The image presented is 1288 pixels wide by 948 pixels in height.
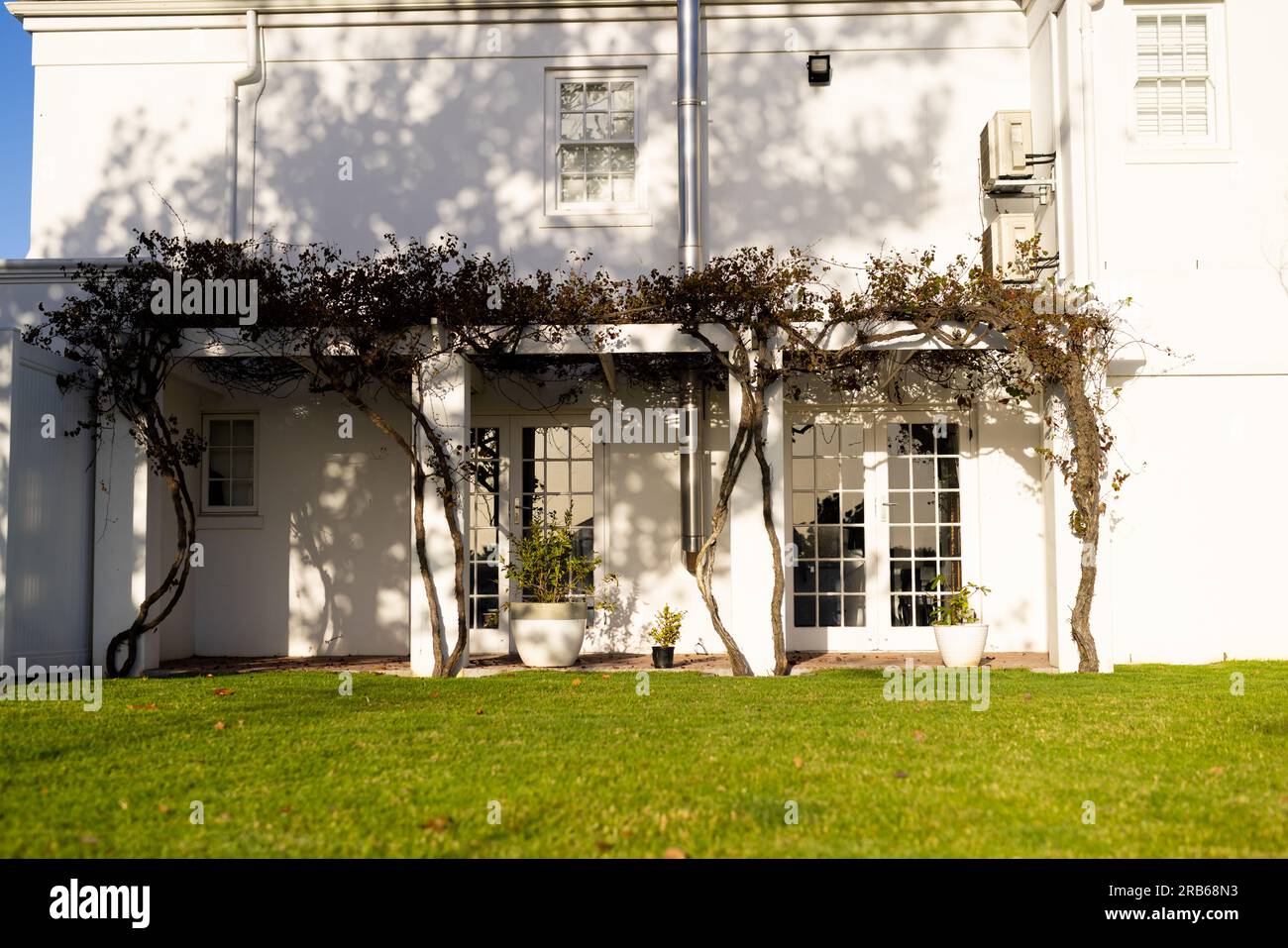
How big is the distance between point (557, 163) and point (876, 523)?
458cm

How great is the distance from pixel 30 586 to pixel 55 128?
16.0 feet

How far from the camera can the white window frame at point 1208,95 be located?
10.5m

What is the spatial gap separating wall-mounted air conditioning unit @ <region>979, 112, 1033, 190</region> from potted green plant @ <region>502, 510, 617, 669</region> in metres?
4.91

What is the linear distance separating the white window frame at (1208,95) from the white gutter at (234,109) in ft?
25.9

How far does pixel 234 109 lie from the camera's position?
37.6ft

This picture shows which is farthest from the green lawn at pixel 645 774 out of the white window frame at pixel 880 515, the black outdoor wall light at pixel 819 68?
the black outdoor wall light at pixel 819 68

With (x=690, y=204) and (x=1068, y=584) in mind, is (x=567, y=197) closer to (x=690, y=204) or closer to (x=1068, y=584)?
(x=690, y=204)

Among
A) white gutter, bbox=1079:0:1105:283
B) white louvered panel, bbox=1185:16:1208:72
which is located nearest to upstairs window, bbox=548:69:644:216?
white gutter, bbox=1079:0:1105:283

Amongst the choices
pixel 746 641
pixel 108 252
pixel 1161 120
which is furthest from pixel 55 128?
pixel 1161 120

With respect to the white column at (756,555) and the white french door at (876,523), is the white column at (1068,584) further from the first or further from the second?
the white column at (756,555)

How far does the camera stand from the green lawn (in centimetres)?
413

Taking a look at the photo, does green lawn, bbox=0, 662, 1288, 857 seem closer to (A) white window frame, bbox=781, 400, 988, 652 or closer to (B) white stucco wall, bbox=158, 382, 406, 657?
(A) white window frame, bbox=781, 400, 988, 652

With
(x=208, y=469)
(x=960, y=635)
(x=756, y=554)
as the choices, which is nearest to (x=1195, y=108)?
(x=960, y=635)
